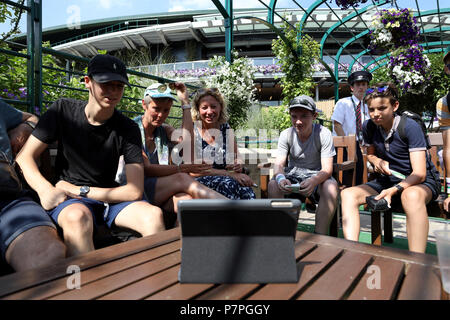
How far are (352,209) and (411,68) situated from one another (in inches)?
144

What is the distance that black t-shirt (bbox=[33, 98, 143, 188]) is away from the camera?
1.83m

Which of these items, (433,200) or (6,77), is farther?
(6,77)

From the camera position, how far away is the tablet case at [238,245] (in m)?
0.83

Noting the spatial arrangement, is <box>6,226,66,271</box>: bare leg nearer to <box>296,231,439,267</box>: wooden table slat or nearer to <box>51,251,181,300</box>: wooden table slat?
<box>51,251,181,300</box>: wooden table slat

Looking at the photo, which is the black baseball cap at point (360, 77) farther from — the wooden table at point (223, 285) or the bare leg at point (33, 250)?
the bare leg at point (33, 250)

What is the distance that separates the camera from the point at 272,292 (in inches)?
31.0

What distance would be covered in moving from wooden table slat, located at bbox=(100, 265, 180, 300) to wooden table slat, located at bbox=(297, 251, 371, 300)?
34 cm

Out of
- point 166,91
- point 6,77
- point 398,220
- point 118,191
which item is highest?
point 6,77

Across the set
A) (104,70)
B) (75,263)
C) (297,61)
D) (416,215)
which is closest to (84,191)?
(104,70)

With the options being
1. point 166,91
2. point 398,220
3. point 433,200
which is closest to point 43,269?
point 166,91

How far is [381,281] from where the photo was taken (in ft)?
2.84

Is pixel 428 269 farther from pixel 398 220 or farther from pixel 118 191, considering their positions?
pixel 398 220

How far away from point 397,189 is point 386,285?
1.52 m

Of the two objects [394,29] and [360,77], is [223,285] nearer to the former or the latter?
[360,77]
